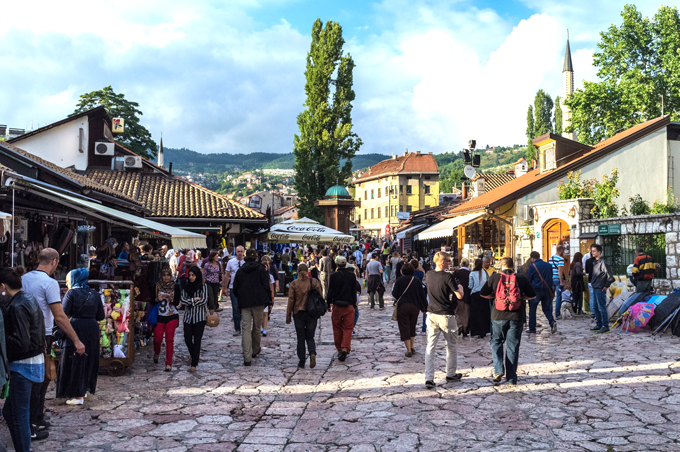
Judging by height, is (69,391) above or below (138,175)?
below

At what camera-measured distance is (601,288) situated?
11492 mm

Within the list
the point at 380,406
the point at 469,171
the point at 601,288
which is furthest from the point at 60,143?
the point at 469,171

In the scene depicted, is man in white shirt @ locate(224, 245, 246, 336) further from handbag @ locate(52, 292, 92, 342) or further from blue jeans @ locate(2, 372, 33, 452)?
blue jeans @ locate(2, 372, 33, 452)

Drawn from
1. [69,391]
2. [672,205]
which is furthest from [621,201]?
[69,391]

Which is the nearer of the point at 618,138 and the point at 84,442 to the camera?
the point at 84,442

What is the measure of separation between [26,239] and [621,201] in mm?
22773

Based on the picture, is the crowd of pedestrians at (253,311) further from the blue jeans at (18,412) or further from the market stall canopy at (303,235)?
the market stall canopy at (303,235)

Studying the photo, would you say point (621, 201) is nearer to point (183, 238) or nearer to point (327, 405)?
point (183, 238)

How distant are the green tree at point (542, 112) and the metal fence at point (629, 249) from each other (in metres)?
57.0

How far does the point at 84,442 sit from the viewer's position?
518 cm

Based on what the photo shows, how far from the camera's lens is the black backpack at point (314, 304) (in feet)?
28.8

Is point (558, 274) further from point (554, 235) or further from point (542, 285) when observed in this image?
point (554, 235)

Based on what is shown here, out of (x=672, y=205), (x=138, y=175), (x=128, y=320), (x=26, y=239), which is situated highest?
(x=138, y=175)

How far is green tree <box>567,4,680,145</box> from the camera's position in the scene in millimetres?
32875
